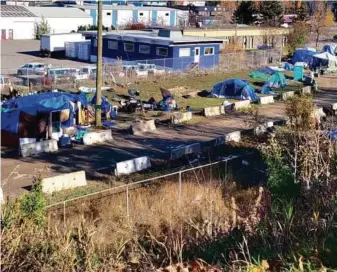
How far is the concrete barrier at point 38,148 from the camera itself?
767 inches

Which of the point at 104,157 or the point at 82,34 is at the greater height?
the point at 82,34

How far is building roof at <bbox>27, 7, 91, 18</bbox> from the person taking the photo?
63.2m

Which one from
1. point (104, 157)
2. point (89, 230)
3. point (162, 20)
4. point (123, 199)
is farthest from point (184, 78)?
point (162, 20)

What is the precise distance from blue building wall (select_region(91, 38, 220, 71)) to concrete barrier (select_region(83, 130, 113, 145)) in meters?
17.9

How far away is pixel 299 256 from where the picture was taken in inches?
187

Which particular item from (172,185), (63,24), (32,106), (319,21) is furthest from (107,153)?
(319,21)

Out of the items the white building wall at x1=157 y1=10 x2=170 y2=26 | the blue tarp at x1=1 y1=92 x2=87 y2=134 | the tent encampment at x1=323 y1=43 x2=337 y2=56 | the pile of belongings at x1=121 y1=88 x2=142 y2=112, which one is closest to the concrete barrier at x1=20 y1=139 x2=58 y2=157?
the blue tarp at x1=1 y1=92 x2=87 y2=134

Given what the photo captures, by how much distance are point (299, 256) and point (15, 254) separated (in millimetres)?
2431

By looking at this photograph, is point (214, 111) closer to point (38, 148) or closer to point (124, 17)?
point (38, 148)

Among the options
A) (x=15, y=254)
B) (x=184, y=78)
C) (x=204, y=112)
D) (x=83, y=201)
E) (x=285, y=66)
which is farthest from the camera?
(x=285, y=66)

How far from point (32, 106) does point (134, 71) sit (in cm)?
1457

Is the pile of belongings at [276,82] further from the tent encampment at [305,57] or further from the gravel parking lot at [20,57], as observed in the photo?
the gravel parking lot at [20,57]

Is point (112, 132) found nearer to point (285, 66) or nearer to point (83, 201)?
point (83, 201)

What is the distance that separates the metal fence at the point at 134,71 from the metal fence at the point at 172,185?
662 inches
